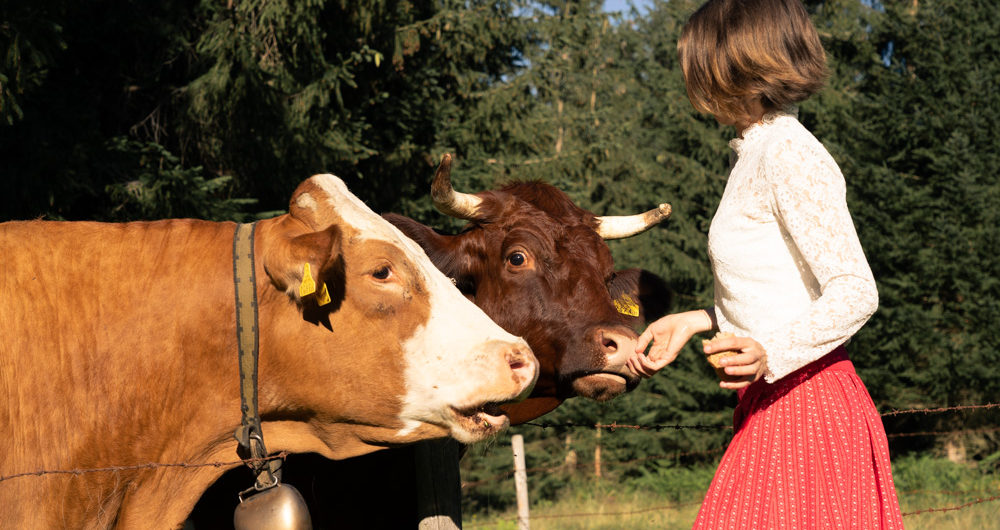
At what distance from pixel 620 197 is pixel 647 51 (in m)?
11.3

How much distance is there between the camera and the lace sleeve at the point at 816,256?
194cm

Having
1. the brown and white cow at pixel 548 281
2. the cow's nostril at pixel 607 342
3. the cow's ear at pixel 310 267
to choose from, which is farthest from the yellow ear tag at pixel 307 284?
the cow's nostril at pixel 607 342

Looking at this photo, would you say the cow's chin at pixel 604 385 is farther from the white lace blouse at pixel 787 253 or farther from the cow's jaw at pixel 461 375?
the white lace blouse at pixel 787 253

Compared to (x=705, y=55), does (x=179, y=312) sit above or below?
below

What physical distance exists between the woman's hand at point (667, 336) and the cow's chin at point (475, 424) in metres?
0.49

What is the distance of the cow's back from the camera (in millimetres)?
2430

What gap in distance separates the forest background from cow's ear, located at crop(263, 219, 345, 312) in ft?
2.95

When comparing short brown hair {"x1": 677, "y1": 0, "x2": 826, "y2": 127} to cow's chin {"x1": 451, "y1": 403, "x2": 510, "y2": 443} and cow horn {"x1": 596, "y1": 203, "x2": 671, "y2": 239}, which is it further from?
cow horn {"x1": 596, "y1": 203, "x2": 671, "y2": 239}

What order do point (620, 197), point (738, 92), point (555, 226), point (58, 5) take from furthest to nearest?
1. point (620, 197)
2. point (58, 5)
3. point (555, 226)
4. point (738, 92)

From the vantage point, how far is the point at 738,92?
2.27 m

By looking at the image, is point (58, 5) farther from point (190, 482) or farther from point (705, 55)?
point (705, 55)

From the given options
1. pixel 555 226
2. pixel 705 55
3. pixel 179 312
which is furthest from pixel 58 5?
pixel 705 55

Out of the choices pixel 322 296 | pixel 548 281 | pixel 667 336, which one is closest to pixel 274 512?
pixel 322 296

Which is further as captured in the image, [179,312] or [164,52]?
[164,52]
